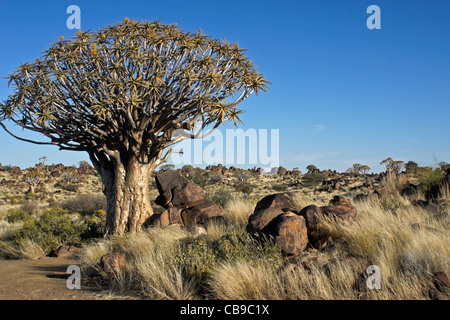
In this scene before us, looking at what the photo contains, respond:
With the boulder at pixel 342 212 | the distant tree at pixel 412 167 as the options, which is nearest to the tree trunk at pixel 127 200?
the boulder at pixel 342 212

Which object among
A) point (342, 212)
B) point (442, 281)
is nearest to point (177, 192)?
point (342, 212)

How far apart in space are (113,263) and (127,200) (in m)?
4.31

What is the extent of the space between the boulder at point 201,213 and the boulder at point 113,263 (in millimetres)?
4331

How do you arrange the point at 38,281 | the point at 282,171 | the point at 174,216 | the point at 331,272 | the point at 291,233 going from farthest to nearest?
1. the point at 282,171
2. the point at 174,216
3. the point at 38,281
4. the point at 291,233
5. the point at 331,272

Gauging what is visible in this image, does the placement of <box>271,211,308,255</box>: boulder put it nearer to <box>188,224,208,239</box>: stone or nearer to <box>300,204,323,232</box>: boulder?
<box>300,204,323,232</box>: boulder

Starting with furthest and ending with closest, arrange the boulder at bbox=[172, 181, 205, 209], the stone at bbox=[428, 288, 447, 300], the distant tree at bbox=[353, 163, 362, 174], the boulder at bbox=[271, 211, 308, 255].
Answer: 1. the distant tree at bbox=[353, 163, 362, 174]
2. the boulder at bbox=[172, 181, 205, 209]
3. the boulder at bbox=[271, 211, 308, 255]
4. the stone at bbox=[428, 288, 447, 300]

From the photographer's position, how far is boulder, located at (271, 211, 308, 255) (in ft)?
21.5

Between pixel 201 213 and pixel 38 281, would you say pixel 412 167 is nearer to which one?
pixel 201 213

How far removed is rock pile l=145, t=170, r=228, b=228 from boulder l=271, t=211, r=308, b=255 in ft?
13.8

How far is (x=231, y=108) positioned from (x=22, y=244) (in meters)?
7.04

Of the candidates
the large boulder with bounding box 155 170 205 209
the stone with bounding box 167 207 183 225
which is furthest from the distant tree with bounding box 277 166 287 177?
the stone with bounding box 167 207 183 225

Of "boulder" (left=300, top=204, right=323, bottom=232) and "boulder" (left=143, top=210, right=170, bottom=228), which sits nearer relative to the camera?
"boulder" (left=300, top=204, right=323, bottom=232)

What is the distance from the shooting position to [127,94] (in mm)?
10648
